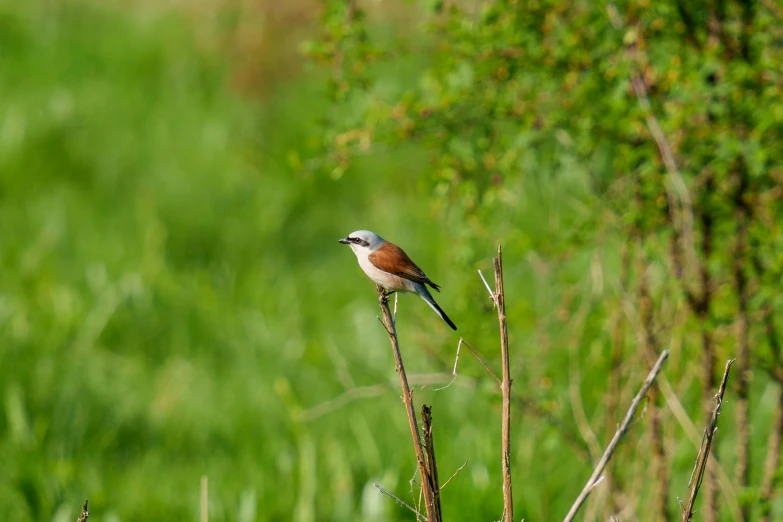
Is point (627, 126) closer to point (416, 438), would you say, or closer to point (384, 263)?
point (384, 263)

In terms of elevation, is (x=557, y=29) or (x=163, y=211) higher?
(x=163, y=211)

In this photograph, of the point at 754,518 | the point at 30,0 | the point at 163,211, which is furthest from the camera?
the point at 30,0

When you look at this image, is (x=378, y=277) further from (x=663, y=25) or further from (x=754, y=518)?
(x=754, y=518)

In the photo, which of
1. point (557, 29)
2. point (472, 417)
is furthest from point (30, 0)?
point (557, 29)

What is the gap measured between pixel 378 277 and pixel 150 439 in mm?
2402

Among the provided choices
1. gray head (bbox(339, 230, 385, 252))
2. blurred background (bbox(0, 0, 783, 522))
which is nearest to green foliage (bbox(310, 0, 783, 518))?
blurred background (bbox(0, 0, 783, 522))

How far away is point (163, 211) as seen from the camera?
759cm

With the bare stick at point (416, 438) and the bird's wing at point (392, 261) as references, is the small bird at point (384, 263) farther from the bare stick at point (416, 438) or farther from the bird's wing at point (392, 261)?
the bare stick at point (416, 438)

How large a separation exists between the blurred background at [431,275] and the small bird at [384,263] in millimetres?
318

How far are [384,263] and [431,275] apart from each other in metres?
3.30

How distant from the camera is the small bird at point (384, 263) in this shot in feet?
11.4

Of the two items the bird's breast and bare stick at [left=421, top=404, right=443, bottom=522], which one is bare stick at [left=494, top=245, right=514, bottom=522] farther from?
the bird's breast

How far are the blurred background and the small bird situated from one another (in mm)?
318

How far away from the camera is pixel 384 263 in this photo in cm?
348
